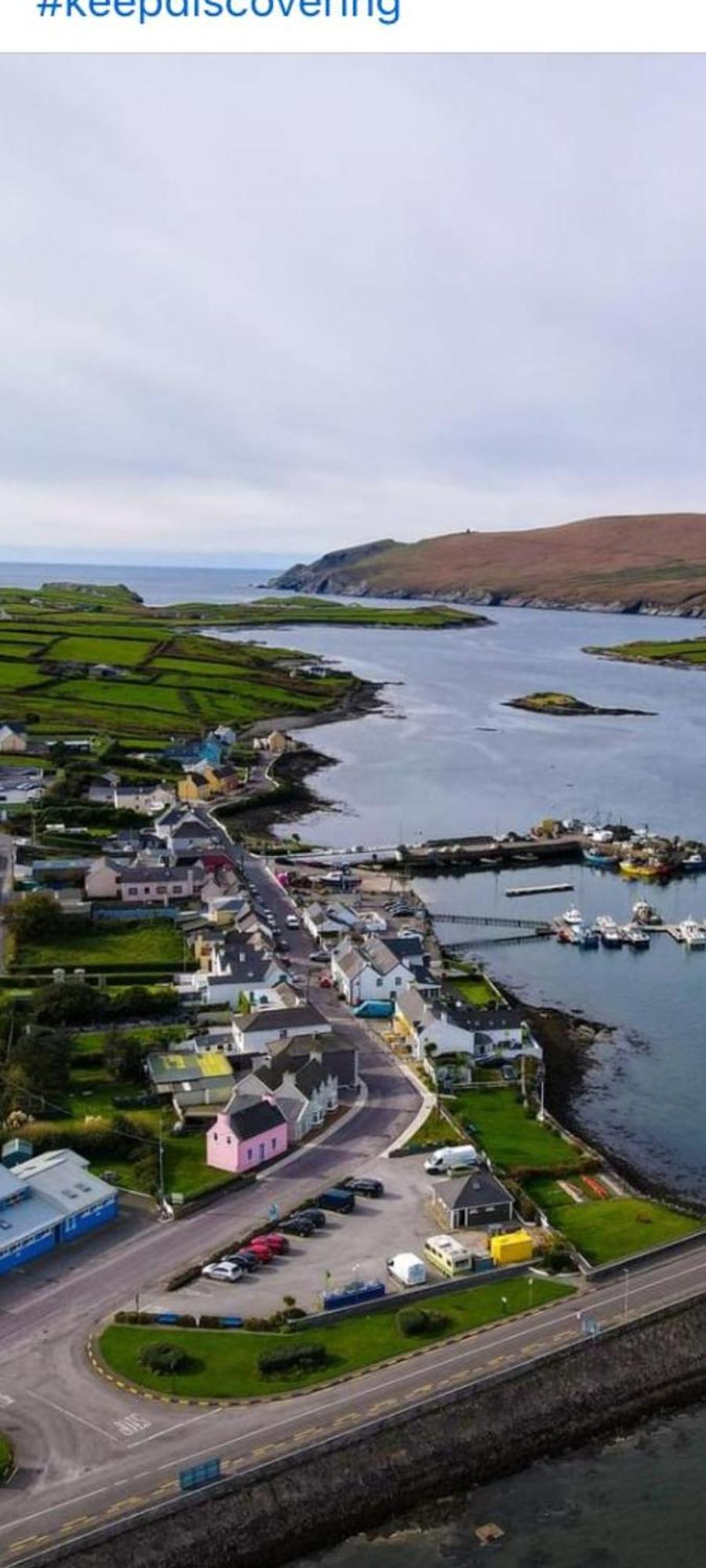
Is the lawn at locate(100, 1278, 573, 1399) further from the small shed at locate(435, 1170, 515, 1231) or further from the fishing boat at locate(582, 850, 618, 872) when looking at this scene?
the fishing boat at locate(582, 850, 618, 872)

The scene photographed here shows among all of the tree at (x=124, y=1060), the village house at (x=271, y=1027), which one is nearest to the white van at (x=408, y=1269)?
the village house at (x=271, y=1027)

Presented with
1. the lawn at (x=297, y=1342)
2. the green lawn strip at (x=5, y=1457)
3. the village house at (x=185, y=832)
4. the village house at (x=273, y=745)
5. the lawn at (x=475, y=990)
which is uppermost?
the village house at (x=273, y=745)

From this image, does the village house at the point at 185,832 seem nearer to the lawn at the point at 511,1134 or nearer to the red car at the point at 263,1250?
the lawn at the point at 511,1134

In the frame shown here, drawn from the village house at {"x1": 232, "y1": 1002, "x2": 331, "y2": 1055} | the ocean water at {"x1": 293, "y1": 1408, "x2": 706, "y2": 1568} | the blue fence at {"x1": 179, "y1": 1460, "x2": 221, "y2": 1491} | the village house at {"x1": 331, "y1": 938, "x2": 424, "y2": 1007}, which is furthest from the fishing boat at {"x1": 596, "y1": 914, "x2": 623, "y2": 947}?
the blue fence at {"x1": 179, "y1": 1460, "x2": 221, "y2": 1491}

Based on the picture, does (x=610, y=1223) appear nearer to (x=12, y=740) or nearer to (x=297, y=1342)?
(x=297, y=1342)

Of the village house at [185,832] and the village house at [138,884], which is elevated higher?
the village house at [185,832]

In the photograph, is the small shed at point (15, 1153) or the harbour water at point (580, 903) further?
the small shed at point (15, 1153)

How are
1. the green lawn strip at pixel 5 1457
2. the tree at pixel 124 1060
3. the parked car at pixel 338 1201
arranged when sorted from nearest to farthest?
1. the green lawn strip at pixel 5 1457
2. the parked car at pixel 338 1201
3. the tree at pixel 124 1060

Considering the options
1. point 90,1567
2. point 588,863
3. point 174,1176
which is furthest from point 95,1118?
point 588,863
